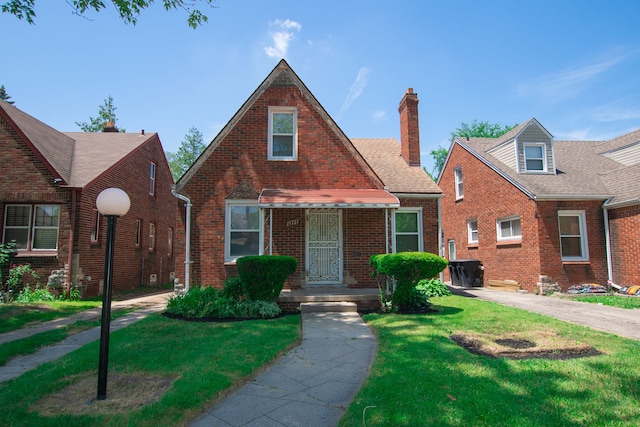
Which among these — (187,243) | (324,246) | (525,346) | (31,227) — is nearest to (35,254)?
(31,227)

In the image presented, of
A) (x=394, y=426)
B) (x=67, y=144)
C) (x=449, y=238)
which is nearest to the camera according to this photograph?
(x=394, y=426)

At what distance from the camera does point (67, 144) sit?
1563 centimetres

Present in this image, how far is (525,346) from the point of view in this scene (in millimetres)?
5512

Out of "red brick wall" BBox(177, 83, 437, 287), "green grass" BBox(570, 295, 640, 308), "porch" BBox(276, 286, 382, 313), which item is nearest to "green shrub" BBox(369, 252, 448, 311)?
"porch" BBox(276, 286, 382, 313)

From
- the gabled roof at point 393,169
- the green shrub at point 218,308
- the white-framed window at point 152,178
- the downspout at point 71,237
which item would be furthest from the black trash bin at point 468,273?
the white-framed window at point 152,178

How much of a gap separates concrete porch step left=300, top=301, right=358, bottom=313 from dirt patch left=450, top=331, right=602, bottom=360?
3.01 metres

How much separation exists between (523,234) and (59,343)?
1453cm

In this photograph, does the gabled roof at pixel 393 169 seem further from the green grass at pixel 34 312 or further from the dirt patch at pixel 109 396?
the green grass at pixel 34 312

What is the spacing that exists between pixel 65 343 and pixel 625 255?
54.2 ft

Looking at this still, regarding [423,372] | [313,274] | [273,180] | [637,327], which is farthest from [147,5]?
[637,327]

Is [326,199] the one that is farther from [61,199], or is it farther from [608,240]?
[608,240]

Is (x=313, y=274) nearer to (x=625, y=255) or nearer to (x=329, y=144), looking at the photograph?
(x=329, y=144)

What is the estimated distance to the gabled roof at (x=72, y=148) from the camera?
1241 centimetres

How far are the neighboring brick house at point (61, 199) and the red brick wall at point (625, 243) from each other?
18720 millimetres
